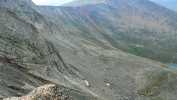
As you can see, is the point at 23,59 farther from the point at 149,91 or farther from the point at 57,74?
the point at 149,91

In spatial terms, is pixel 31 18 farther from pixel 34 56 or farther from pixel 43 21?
pixel 34 56

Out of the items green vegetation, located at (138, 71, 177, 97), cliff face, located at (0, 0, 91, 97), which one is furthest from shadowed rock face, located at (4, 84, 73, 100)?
green vegetation, located at (138, 71, 177, 97)

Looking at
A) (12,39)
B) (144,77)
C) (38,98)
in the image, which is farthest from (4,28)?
(144,77)

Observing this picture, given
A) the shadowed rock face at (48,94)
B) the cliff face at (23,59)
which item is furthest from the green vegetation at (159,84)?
the shadowed rock face at (48,94)

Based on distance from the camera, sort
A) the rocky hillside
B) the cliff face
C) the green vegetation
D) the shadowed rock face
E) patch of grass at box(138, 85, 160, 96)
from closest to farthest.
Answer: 1. the shadowed rock face
2. the rocky hillside
3. the cliff face
4. patch of grass at box(138, 85, 160, 96)
5. the green vegetation

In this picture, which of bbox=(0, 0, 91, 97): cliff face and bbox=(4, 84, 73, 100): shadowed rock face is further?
bbox=(0, 0, 91, 97): cliff face

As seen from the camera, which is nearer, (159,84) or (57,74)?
(57,74)

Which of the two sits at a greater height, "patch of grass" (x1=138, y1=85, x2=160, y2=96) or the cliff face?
the cliff face

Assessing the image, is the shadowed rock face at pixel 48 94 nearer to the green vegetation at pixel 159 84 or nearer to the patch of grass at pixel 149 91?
the patch of grass at pixel 149 91

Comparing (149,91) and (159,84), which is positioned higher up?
(159,84)

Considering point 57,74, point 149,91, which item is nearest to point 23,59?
point 57,74

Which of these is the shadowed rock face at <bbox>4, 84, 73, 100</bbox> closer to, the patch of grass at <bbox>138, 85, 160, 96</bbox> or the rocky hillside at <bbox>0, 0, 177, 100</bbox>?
the rocky hillside at <bbox>0, 0, 177, 100</bbox>
